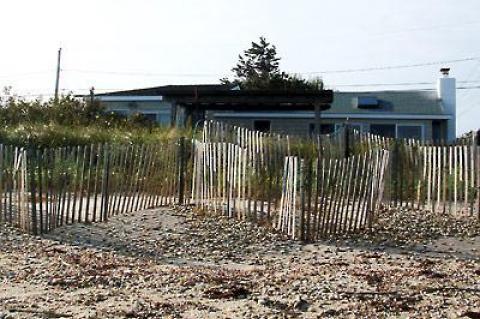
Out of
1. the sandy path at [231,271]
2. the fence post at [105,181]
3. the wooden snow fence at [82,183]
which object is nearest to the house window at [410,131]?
the wooden snow fence at [82,183]

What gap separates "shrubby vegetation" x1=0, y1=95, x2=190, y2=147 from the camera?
23859 mm

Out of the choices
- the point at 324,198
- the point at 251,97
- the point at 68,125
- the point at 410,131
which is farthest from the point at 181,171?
the point at 410,131

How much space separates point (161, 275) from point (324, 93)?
18.3 m

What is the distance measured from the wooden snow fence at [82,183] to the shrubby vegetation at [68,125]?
241 inches

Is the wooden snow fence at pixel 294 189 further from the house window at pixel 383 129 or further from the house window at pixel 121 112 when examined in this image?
the house window at pixel 383 129

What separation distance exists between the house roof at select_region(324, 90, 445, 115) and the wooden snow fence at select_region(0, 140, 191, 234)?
22.2 meters

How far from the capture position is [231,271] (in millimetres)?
9414

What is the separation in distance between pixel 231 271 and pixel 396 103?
30112mm

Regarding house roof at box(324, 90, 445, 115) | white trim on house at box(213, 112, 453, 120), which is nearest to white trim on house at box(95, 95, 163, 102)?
white trim on house at box(213, 112, 453, 120)

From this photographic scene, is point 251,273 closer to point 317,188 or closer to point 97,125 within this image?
point 317,188

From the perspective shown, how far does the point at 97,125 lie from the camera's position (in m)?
29.0

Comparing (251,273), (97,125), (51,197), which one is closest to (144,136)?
(97,125)

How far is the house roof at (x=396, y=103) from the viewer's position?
36750mm

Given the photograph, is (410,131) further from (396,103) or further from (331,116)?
(331,116)
